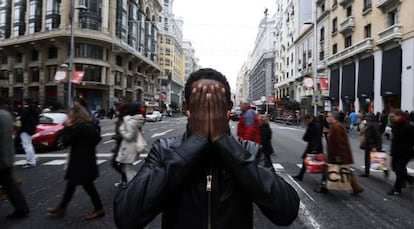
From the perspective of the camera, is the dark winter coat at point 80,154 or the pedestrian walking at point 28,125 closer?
the dark winter coat at point 80,154

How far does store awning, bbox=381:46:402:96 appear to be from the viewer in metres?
24.9

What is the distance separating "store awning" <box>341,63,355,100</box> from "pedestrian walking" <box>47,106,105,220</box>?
3270 cm

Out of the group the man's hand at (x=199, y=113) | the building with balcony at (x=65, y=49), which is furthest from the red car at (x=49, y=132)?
the building with balcony at (x=65, y=49)

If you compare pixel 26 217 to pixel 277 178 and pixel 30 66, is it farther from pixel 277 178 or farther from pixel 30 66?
pixel 30 66

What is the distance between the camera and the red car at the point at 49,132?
1228 cm

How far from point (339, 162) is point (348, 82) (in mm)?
31096

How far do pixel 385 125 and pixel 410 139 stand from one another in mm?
14616

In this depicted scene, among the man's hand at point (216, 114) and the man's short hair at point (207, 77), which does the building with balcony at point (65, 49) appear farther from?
the man's hand at point (216, 114)

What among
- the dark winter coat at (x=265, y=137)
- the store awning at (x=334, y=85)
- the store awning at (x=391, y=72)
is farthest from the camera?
the store awning at (x=334, y=85)

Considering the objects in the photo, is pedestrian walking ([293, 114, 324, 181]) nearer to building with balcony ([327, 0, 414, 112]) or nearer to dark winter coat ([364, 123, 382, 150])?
dark winter coat ([364, 123, 382, 150])

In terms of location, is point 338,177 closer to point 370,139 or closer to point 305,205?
point 305,205

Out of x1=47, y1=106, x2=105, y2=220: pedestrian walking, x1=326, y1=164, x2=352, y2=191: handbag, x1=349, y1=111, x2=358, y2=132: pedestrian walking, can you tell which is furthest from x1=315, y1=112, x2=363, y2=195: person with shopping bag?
x1=349, y1=111, x2=358, y2=132: pedestrian walking

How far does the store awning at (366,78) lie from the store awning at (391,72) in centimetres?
203

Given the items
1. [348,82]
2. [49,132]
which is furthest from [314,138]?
[348,82]
